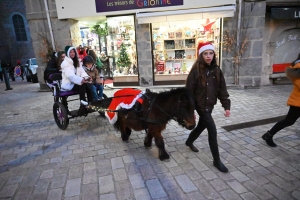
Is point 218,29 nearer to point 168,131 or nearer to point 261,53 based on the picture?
point 261,53

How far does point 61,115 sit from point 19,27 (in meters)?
21.1

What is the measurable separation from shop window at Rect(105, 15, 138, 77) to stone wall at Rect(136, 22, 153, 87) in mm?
348

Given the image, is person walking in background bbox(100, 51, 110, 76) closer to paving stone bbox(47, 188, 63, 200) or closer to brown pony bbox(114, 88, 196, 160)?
brown pony bbox(114, 88, 196, 160)

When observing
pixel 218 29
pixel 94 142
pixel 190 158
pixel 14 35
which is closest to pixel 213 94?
pixel 190 158

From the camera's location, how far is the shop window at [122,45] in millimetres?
8414

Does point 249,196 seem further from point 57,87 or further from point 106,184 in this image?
point 57,87

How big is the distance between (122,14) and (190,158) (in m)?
6.72

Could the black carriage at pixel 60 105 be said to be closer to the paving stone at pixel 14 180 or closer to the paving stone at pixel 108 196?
the paving stone at pixel 14 180

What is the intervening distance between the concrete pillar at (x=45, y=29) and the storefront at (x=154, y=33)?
0.43 meters

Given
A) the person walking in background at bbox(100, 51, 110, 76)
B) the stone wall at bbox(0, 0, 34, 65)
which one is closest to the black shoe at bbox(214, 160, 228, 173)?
the person walking in background at bbox(100, 51, 110, 76)

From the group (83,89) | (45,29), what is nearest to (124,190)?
(83,89)

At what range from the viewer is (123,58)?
346 inches

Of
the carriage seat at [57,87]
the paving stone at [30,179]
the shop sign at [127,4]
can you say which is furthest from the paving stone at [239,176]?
the shop sign at [127,4]

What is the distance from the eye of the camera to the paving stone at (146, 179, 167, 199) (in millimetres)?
2574
